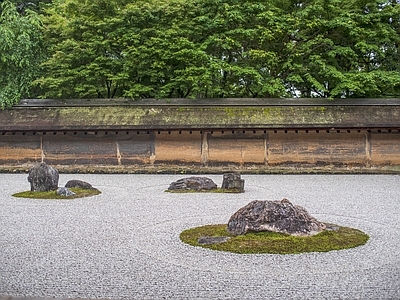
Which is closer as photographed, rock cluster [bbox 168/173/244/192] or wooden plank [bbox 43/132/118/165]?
rock cluster [bbox 168/173/244/192]

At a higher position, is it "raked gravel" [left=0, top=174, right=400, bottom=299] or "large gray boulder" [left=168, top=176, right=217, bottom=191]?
"raked gravel" [left=0, top=174, right=400, bottom=299]

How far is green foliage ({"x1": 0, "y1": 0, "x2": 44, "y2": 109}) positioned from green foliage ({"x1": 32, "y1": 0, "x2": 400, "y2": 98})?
2.52 feet

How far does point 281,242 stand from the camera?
705cm

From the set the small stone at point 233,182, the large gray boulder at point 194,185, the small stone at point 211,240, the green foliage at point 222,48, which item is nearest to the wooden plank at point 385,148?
the green foliage at point 222,48

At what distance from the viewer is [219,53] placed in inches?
925

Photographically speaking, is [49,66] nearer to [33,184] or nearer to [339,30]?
[33,184]

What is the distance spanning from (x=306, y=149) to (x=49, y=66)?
1340 centimetres

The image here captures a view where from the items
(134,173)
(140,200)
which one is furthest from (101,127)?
(140,200)

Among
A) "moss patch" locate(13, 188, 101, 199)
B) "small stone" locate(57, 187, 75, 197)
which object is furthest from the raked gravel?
"small stone" locate(57, 187, 75, 197)

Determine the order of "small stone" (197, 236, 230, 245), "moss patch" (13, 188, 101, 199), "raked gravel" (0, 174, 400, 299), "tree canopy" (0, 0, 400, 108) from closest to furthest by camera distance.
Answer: "raked gravel" (0, 174, 400, 299) < "small stone" (197, 236, 230, 245) < "moss patch" (13, 188, 101, 199) < "tree canopy" (0, 0, 400, 108)

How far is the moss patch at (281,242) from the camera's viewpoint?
6.77 meters

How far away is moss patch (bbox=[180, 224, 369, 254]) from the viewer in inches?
267

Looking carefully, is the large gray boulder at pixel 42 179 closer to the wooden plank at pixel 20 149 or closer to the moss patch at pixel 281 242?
the moss patch at pixel 281 242

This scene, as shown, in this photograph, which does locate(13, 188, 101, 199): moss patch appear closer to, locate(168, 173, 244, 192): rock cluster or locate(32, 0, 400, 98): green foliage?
locate(168, 173, 244, 192): rock cluster
